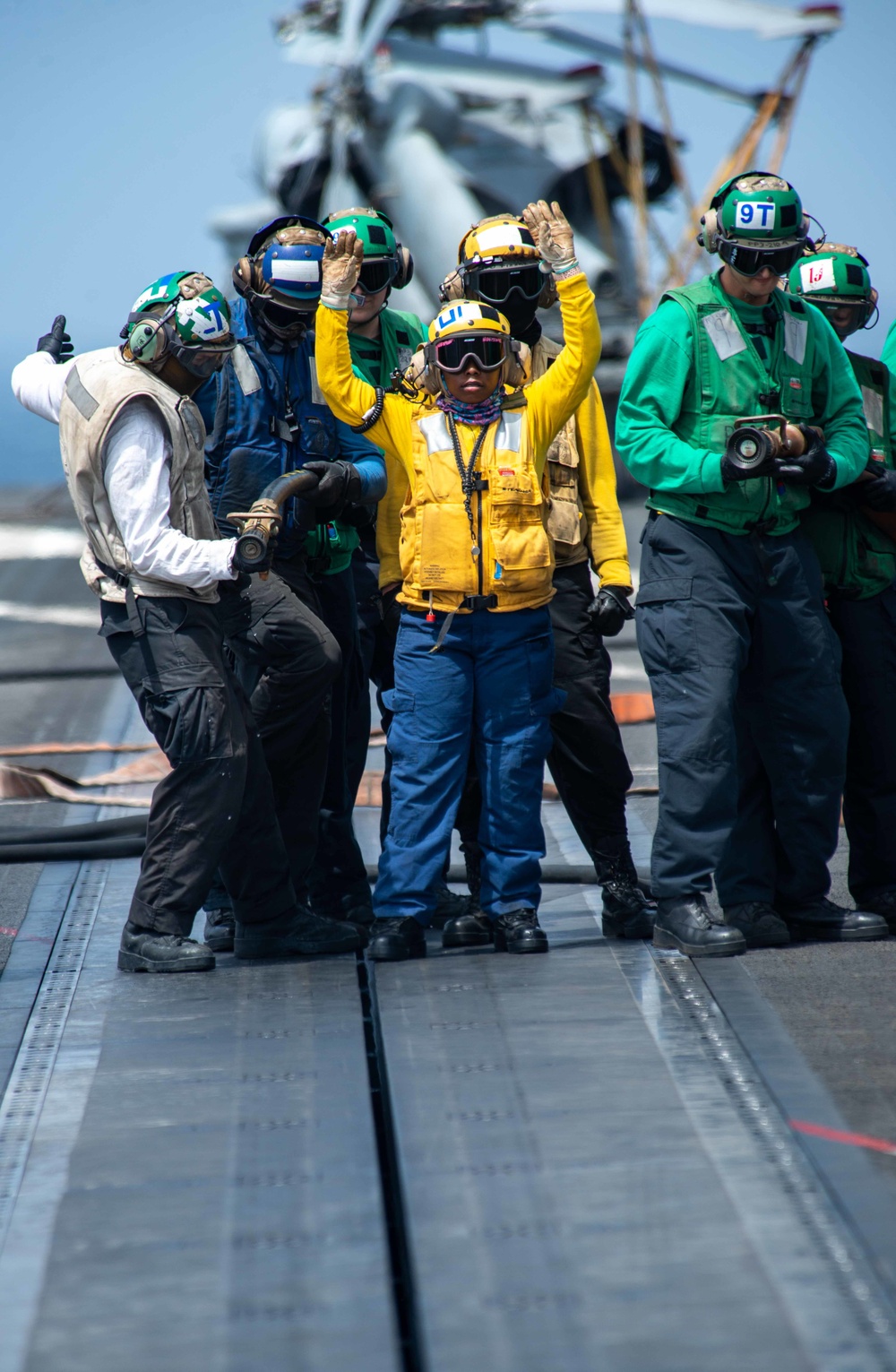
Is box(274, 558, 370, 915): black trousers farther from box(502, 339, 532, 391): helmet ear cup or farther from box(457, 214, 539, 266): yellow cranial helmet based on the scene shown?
box(457, 214, 539, 266): yellow cranial helmet

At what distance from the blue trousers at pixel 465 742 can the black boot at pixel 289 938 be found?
0.59 ft

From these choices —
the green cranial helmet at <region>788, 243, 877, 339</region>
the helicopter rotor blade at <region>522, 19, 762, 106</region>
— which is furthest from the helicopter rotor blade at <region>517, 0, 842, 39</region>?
the green cranial helmet at <region>788, 243, 877, 339</region>

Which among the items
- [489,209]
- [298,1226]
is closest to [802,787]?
[298,1226]

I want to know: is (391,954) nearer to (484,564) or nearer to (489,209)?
(484,564)

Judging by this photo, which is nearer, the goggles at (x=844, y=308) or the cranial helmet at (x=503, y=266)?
the cranial helmet at (x=503, y=266)

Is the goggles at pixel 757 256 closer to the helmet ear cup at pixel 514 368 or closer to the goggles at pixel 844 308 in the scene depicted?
the goggles at pixel 844 308

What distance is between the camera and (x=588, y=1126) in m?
3.50

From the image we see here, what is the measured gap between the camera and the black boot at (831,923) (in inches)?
201

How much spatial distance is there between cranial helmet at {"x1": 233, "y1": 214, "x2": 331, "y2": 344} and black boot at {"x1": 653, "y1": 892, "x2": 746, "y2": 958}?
6.80 ft

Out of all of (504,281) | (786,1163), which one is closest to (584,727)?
(504,281)

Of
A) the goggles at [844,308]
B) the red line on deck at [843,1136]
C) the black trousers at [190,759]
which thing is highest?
the goggles at [844,308]

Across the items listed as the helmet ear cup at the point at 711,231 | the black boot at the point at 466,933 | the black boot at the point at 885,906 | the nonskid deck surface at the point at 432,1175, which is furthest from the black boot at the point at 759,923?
the helmet ear cup at the point at 711,231

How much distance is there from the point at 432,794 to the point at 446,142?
1281 inches

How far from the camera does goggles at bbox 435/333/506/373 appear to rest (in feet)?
15.4
